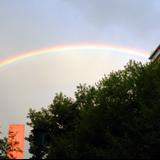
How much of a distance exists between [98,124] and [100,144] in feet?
8.27

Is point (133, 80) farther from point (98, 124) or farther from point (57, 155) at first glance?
point (57, 155)

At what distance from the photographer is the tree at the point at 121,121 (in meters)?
40.6

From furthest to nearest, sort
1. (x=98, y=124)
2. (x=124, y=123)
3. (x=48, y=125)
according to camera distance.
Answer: (x=48, y=125)
(x=98, y=124)
(x=124, y=123)

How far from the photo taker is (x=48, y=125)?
60781 mm

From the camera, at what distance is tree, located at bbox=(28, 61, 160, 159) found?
4062cm

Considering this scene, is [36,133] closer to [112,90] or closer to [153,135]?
[153,135]

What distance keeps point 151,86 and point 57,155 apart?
15.8 metres

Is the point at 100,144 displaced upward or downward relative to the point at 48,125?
downward

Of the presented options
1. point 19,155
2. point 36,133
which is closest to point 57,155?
point 19,155

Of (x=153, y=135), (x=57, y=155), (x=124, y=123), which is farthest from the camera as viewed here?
(x=57, y=155)

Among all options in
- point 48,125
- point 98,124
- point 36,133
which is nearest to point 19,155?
point 36,133

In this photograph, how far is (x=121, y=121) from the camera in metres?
44.6

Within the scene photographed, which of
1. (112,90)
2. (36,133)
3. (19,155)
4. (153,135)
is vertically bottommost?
(36,133)

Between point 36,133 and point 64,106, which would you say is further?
point 64,106
